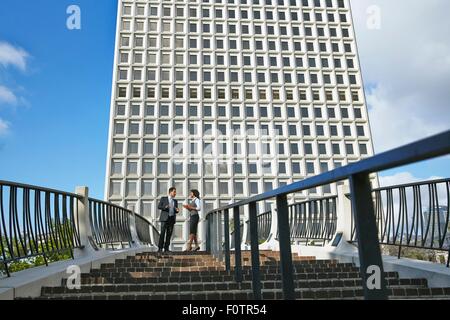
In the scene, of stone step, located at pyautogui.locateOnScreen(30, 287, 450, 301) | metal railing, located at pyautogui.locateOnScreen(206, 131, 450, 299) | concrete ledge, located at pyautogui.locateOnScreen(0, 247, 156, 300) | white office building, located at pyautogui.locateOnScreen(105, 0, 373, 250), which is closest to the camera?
metal railing, located at pyautogui.locateOnScreen(206, 131, 450, 299)

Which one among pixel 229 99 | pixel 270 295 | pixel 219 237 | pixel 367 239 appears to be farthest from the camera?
pixel 229 99

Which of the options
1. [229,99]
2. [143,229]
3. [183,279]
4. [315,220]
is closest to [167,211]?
[315,220]

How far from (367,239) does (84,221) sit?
5.93 m

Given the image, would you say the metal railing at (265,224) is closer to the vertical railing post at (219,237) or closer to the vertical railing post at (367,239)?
the vertical railing post at (219,237)

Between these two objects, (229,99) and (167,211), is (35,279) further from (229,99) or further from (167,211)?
(229,99)

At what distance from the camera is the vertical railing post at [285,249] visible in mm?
2254

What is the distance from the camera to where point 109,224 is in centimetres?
860

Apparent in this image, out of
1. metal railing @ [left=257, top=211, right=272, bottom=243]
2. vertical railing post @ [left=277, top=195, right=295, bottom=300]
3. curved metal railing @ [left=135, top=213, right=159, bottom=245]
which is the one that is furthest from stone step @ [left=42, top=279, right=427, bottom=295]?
curved metal railing @ [left=135, top=213, right=159, bottom=245]

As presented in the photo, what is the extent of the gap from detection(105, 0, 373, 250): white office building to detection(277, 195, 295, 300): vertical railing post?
110ft

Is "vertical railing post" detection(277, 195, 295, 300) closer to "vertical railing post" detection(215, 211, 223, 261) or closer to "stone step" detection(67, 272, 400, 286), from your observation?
"stone step" detection(67, 272, 400, 286)

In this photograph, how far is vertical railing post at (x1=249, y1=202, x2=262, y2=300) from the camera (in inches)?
123

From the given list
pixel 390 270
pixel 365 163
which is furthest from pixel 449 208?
pixel 365 163

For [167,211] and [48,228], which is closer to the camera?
[48,228]

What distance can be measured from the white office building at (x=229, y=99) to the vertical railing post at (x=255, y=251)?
32702mm
